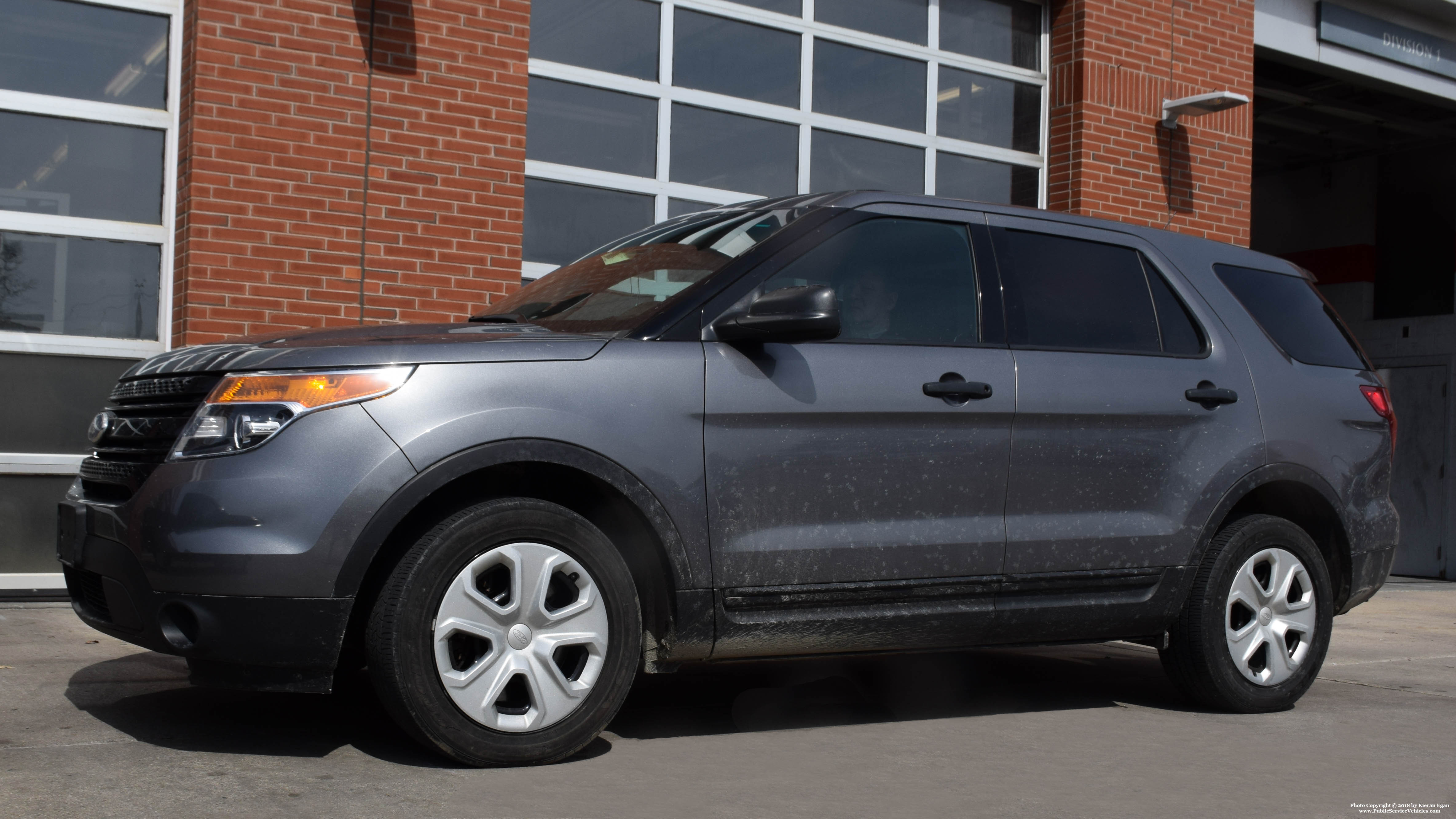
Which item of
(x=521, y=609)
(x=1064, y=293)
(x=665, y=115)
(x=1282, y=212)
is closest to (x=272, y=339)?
(x=521, y=609)

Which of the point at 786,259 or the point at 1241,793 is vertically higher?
the point at 786,259

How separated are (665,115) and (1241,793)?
19.9 ft

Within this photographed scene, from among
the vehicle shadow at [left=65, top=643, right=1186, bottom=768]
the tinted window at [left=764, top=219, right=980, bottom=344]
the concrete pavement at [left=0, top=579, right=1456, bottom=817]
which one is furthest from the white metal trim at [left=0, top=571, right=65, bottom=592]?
the tinted window at [left=764, top=219, right=980, bottom=344]

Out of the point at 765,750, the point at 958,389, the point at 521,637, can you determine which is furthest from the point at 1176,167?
the point at 521,637

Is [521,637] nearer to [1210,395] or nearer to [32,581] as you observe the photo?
[1210,395]

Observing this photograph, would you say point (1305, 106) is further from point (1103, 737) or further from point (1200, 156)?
point (1103, 737)

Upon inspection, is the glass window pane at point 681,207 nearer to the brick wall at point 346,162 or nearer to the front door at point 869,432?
the brick wall at point 346,162

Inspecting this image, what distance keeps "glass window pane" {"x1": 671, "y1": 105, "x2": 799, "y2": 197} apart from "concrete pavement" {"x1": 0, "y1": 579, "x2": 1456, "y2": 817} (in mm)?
3989

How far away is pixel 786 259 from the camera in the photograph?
4.45 meters

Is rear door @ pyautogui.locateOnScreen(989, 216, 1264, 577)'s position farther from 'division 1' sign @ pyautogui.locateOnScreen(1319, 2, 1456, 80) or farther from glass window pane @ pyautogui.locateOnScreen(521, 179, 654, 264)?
'division 1' sign @ pyautogui.locateOnScreen(1319, 2, 1456, 80)

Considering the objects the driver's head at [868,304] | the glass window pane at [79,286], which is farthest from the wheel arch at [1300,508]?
the glass window pane at [79,286]

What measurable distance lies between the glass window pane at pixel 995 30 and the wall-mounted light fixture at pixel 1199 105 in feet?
3.62

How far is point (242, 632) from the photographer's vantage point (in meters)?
3.63

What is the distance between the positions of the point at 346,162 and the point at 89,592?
161 inches
